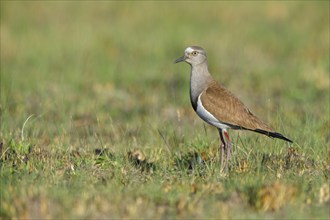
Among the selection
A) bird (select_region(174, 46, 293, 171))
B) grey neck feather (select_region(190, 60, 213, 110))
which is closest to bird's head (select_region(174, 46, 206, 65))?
grey neck feather (select_region(190, 60, 213, 110))

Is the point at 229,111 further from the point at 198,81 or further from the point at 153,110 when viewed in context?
the point at 153,110

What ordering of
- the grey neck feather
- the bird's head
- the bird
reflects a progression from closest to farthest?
the bird
the grey neck feather
the bird's head

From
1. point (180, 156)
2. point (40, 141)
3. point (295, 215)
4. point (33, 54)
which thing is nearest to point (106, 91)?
point (33, 54)

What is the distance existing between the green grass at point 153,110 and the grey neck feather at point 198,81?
41 centimetres

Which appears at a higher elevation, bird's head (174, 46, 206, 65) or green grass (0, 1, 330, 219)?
bird's head (174, 46, 206, 65)

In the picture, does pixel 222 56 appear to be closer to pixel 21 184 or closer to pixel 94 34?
pixel 94 34

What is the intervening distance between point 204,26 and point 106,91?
3952 millimetres

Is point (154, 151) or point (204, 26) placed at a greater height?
point (204, 26)

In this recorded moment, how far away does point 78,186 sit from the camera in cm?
589

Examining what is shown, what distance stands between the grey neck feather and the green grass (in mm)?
411

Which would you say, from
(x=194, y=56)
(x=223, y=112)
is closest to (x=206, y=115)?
(x=223, y=112)

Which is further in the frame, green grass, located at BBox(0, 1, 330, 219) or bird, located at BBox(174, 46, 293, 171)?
bird, located at BBox(174, 46, 293, 171)

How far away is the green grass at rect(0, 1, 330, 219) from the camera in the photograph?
5672mm

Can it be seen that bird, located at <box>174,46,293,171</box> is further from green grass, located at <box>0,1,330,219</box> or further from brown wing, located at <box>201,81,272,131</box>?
green grass, located at <box>0,1,330,219</box>
